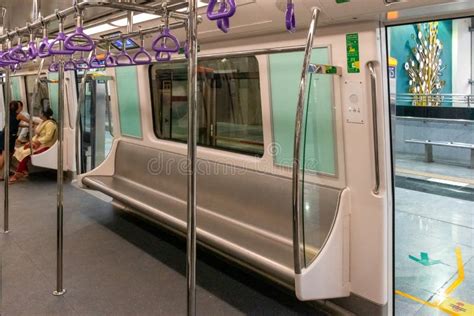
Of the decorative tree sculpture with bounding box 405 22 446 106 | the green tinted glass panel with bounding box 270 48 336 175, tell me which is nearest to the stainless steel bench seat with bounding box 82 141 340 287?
the green tinted glass panel with bounding box 270 48 336 175

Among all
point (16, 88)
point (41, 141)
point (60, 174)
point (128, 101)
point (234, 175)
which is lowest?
point (234, 175)

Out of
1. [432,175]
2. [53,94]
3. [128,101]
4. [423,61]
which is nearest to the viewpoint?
[128,101]

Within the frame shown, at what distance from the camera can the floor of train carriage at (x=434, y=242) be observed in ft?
10.6

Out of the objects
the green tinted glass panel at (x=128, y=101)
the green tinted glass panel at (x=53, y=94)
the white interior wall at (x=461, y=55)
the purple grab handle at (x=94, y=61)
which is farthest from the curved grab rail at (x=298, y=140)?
the white interior wall at (x=461, y=55)

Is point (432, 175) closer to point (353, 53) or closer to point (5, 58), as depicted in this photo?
point (353, 53)

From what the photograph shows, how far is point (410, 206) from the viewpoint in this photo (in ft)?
18.8

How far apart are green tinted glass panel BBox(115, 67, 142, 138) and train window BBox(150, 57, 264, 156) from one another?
1.06 ft

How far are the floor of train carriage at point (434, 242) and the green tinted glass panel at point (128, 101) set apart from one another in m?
3.37

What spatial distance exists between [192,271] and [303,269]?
91 cm

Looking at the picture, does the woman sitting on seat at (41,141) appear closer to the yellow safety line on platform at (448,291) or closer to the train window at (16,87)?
the train window at (16,87)

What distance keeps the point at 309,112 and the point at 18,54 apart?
8.28ft

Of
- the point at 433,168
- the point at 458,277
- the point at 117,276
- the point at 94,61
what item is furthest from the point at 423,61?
the point at 117,276

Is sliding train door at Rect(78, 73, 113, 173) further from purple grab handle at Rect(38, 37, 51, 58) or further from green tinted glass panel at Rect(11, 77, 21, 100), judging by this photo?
green tinted glass panel at Rect(11, 77, 21, 100)

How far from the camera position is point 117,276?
3477 millimetres
